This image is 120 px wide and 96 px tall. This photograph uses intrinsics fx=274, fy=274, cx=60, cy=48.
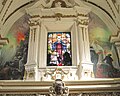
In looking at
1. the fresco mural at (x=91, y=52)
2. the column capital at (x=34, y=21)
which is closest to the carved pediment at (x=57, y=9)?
the column capital at (x=34, y=21)

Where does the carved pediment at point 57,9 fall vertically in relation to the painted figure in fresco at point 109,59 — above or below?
above

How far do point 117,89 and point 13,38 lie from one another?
5620mm

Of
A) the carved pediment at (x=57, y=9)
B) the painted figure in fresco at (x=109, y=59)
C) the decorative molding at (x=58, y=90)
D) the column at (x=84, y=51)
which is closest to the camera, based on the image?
the decorative molding at (x=58, y=90)

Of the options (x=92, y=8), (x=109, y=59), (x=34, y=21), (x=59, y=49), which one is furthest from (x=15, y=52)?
(x=92, y=8)

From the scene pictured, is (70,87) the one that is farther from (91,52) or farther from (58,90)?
(91,52)

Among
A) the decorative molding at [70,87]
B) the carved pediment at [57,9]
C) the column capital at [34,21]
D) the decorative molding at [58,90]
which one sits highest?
the carved pediment at [57,9]

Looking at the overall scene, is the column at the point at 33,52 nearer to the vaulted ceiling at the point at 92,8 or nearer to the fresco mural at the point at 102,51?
the vaulted ceiling at the point at 92,8

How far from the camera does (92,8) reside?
14172mm

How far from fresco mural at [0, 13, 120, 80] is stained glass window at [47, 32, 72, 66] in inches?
7.1

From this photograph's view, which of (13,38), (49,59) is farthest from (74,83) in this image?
(13,38)

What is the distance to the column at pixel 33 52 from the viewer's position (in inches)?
448

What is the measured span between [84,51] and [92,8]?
118 inches

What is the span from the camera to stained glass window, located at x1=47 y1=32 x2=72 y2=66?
1216cm

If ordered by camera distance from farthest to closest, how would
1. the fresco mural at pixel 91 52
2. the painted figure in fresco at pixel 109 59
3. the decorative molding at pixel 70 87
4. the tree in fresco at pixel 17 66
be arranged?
the painted figure in fresco at pixel 109 59 < the fresco mural at pixel 91 52 < the tree in fresco at pixel 17 66 < the decorative molding at pixel 70 87
